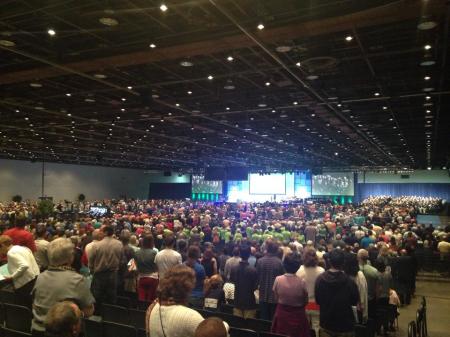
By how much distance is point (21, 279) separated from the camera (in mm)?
4758

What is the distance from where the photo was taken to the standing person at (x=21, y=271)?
467 cm

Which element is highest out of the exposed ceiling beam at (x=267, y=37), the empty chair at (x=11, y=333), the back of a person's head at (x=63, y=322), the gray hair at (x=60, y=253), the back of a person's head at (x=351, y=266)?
the exposed ceiling beam at (x=267, y=37)

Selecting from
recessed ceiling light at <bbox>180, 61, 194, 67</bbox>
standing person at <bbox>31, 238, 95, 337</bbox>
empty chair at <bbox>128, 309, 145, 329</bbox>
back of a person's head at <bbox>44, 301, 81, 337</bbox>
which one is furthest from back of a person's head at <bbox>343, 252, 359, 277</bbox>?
recessed ceiling light at <bbox>180, 61, 194, 67</bbox>

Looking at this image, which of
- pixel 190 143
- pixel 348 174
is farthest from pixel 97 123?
A: pixel 348 174

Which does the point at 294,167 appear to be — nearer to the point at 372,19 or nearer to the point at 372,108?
the point at 372,108

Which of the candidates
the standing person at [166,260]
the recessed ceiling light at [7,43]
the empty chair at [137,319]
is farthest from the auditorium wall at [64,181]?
the empty chair at [137,319]

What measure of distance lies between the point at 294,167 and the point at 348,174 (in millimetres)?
6460

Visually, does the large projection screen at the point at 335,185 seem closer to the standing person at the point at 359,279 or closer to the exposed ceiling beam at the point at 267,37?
the exposed ceiling beam at the point at 267,37

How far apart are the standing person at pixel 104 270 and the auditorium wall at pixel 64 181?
3304 cm

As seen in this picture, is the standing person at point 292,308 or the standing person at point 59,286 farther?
the standing person at point 292,308

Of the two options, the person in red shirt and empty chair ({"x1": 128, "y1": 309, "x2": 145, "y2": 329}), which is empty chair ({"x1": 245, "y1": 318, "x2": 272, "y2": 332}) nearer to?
empty chair ({"x1": 128, "y1": 309, "x2": 145, "y2": 329})

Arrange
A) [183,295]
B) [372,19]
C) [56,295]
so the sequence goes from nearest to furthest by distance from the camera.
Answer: [183,295] < [56,295] < [372,19]

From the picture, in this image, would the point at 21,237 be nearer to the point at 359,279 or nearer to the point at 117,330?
the point at 117,330

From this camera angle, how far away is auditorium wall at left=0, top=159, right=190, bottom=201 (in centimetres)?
3534
